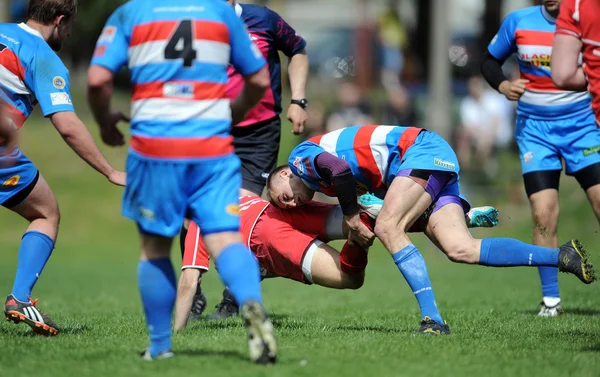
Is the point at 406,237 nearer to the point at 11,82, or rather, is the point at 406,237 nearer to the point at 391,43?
the point at 11,82

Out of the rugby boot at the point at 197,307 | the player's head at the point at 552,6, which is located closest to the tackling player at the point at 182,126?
the rugby boot at the point at 197,307

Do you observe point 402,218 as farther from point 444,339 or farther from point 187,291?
point 187,291

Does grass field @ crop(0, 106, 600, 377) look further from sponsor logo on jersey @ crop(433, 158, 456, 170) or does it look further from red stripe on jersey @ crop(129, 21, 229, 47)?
red stripe on jersey @ crop(129, 21, 229, 47)

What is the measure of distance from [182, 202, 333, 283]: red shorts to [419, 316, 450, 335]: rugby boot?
0.96 meters

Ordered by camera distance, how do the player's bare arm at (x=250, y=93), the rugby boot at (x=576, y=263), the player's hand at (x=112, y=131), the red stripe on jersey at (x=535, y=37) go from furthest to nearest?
the red stripe on jersey at (x=535, y=37)
the rugby boot at (x=576, y=263)
the player's hand at (x=112, y=131)
the player's bare arm at (x=250, y=93)

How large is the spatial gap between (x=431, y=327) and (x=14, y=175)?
118 inches

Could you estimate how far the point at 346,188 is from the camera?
5.80m

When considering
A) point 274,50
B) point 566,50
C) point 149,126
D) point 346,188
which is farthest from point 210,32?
point 274,50

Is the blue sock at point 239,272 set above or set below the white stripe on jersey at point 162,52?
below

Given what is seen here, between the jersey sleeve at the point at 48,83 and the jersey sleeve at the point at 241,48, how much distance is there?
5.73 feet

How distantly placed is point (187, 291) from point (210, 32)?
240 centimetres

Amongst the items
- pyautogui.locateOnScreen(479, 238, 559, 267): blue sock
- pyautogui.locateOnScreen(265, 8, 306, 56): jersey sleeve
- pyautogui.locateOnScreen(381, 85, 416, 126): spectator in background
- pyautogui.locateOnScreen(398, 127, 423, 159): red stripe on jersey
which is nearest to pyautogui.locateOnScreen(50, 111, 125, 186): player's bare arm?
pyautogui.locateOnScreen(398, 127, 423, 159): red stripe on jersey

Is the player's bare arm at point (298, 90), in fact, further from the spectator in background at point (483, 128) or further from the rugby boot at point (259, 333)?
the spectator in background at point (483, 128)

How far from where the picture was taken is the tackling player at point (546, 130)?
293 inches
